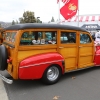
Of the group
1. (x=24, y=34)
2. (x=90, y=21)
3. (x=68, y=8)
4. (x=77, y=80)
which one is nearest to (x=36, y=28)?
(x=24, y=34)

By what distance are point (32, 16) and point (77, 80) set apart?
113ft

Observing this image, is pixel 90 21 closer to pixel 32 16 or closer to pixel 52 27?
pixel 52 27

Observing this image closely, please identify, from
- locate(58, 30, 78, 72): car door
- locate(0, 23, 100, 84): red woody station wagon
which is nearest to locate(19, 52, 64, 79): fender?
locate(0, 23, 100, 84): red woody station wagon

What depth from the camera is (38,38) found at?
483 cm

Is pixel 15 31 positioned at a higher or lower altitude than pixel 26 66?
higher

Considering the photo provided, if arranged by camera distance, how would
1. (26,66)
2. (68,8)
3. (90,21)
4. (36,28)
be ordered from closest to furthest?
(26,66)
(36,28)
(68,8)
(90,21)

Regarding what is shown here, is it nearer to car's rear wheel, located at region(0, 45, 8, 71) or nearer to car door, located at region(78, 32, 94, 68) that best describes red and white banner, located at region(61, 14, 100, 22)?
car door, located at region(78, 32, 94, 68)

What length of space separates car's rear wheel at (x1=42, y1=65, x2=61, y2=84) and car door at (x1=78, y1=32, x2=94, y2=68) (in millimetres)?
1113

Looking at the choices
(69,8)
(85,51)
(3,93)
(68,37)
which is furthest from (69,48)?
(69,8)

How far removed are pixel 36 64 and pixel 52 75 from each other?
86 centimetres

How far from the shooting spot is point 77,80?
17.9ft

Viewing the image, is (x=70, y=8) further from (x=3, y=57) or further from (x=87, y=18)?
(x=3, y=57)

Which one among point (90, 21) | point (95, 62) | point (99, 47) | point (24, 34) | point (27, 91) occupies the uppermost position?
point (90, 21)

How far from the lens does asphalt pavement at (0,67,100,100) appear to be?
13.7 feet
